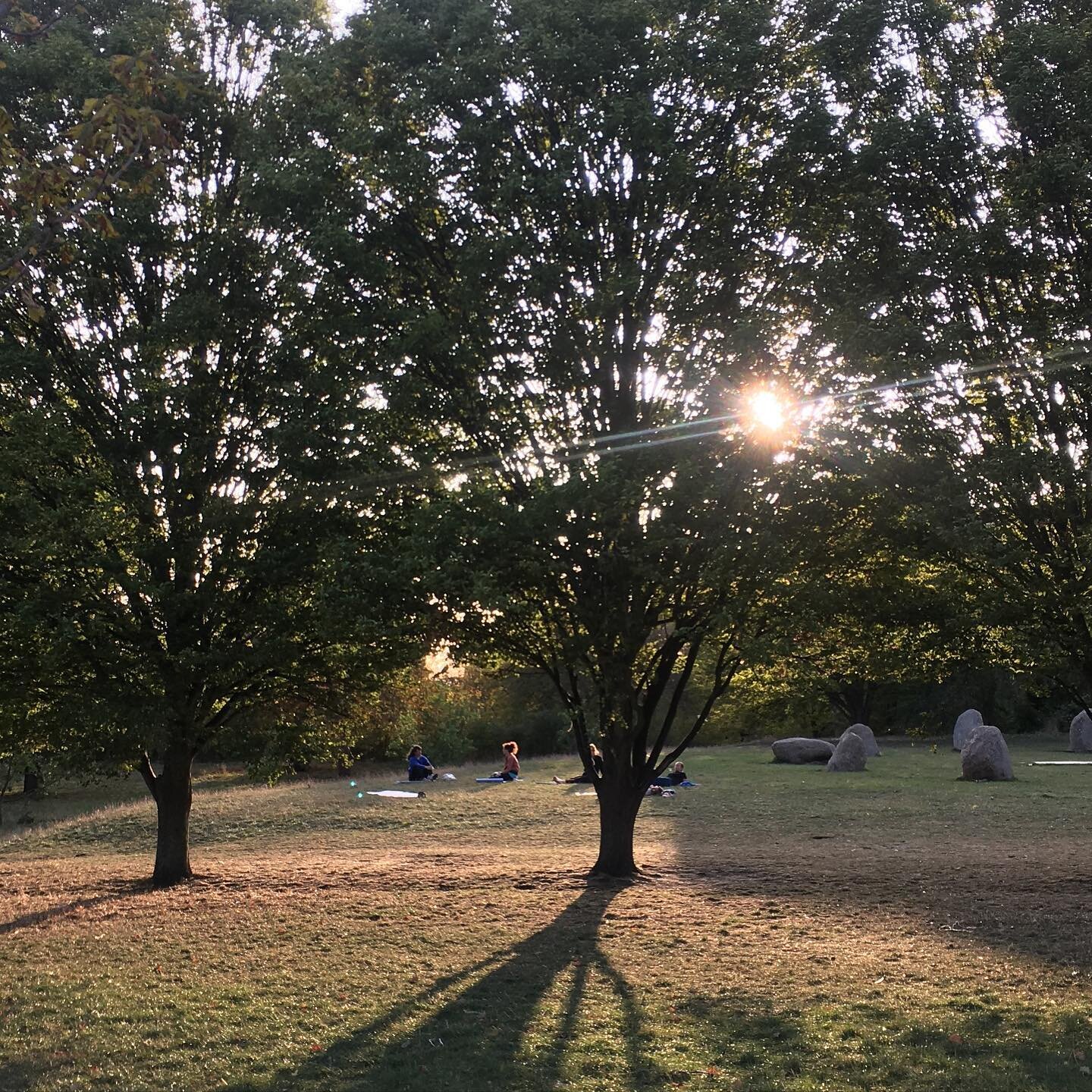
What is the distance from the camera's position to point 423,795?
27.9 m

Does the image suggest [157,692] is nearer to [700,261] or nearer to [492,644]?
[492,644]

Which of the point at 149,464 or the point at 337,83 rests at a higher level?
the point at 337,83

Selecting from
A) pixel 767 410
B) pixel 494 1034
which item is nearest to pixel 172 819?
pixel 494 1034

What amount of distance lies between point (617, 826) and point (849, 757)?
1940 cm

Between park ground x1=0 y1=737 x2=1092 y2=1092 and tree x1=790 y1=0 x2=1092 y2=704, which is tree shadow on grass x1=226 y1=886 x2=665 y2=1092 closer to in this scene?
park ground x1=0 y1=737 x2=1092 y2=1092

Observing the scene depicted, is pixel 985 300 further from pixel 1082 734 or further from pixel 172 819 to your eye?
pixel 1082 734

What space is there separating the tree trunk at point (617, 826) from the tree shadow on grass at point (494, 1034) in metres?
4.40

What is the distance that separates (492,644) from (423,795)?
1523cm

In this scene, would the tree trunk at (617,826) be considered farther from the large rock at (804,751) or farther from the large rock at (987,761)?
the large rock at (804,751)

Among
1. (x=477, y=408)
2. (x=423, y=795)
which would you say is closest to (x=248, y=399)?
(x=477, y=408)

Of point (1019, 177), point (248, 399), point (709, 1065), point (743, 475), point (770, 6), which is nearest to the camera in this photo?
point (709, 1065)

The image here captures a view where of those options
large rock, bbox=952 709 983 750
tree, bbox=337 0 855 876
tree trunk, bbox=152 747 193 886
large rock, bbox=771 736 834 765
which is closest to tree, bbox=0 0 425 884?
tree trunk, bbox=152 747 193 886

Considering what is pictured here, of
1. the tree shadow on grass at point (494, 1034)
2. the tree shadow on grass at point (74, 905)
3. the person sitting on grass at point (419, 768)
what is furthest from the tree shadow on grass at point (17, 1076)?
the person sitting on grass at point (419, 768)

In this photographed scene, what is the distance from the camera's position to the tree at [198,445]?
44.4 feet
